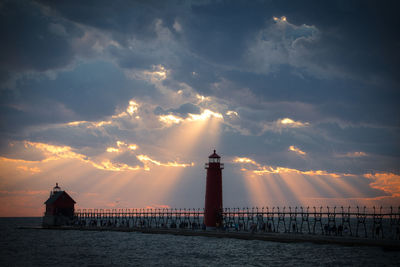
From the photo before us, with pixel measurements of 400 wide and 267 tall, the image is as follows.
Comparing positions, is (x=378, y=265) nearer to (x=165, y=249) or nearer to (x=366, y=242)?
(x=366, y=242)

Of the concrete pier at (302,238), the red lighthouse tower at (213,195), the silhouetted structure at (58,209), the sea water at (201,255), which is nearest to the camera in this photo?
the sea water at (201,255)

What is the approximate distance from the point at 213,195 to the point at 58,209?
42.8 m

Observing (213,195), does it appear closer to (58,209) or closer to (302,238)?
(302,238)

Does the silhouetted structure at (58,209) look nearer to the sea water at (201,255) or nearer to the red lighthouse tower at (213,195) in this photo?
the sea water at (201,255)

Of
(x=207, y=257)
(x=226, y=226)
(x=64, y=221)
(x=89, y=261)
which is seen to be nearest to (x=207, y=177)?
(x=226, y=226)

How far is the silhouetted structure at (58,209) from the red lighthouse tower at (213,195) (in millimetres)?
39755

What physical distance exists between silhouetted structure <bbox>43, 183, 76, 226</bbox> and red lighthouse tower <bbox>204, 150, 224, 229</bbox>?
39.8 m

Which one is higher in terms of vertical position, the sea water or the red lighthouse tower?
the red lighthouse tower

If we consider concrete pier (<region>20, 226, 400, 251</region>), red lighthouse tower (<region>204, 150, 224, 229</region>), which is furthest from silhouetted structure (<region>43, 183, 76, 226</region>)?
red lighthouse tower (<region>204, 150, 224, 229</region>)

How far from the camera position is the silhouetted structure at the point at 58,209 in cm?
9025

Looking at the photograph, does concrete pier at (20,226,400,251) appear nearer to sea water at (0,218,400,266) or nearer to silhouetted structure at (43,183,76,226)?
sea water at (0,218,400,266)

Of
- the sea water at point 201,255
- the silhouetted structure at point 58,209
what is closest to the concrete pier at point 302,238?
the sea water at point 201,255

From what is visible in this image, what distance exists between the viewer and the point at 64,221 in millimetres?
91625

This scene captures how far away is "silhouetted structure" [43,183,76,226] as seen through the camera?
3553 inches
